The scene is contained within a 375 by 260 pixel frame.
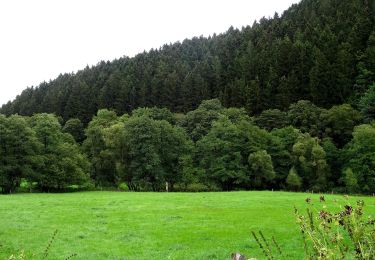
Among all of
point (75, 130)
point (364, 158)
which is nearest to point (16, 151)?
point (75, 130)

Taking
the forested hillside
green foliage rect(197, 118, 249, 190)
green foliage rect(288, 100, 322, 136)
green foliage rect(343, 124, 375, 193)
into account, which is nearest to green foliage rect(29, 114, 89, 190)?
green foliage rect(197, 118, 249, 190)

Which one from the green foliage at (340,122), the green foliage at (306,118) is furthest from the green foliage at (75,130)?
the green foliage at (340,122)

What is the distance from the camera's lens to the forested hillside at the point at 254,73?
11150 cm

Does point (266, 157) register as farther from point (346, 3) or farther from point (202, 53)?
point (202, 53)

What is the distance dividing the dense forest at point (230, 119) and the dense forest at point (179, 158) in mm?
228

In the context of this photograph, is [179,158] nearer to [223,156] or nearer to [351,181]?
[223,156]

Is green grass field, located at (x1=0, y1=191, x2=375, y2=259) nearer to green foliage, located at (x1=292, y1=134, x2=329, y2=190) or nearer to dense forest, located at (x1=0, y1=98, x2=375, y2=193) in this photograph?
dense forest, located at (x1=0, y1=98, x2=375, y2=193)

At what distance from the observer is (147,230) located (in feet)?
80.8

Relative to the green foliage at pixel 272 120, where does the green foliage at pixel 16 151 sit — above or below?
below

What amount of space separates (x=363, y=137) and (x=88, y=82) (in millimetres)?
119114

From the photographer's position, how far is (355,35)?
4626 inches

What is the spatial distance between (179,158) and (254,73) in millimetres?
64518

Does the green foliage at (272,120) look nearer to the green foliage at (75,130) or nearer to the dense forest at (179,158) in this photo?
the dense forest at (179,158)

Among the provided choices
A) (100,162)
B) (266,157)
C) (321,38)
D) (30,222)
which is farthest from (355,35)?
(30,222)
